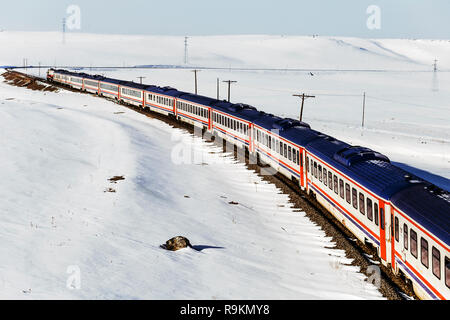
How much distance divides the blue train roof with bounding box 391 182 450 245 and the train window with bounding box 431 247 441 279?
464mm

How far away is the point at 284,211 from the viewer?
72.7 feet

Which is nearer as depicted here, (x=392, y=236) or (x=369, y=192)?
(x=392, y=236)

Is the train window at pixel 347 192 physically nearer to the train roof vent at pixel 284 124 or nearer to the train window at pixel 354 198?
the train window at pixel 354 198

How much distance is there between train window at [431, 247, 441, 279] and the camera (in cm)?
1155

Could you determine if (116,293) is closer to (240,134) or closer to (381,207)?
(381,207)

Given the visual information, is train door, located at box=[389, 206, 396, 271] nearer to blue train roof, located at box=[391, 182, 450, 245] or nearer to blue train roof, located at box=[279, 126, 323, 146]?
blue train roof, located at box=[391, 182, 450, 245]

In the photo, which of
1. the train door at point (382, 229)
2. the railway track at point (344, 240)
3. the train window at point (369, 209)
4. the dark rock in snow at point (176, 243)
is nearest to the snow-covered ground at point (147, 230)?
the dark rock in snow at point (176, 243)

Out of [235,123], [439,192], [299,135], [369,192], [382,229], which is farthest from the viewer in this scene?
[235,123]

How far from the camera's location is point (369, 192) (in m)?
15.9

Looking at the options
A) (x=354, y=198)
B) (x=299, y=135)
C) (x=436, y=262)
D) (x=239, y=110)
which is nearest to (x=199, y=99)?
(x=239, y=110)

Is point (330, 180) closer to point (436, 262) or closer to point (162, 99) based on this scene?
point (436, 262)

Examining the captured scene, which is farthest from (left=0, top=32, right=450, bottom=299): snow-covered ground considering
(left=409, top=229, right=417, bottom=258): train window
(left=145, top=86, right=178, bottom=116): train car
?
(left=145, top=86, right=178, bottom=116): train car

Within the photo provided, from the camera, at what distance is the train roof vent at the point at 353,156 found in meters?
18.5

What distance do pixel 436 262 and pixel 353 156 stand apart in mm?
7630
